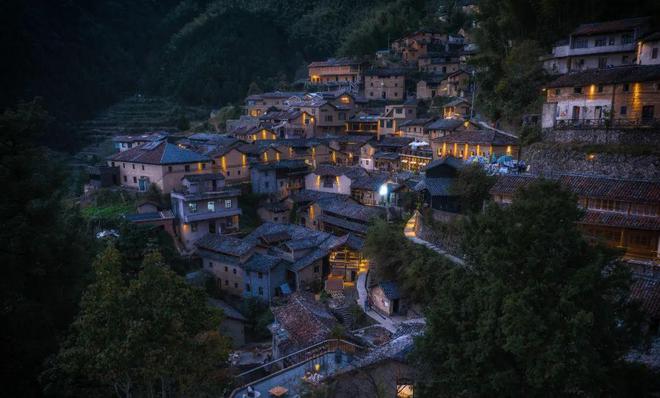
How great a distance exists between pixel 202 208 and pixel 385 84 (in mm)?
29140

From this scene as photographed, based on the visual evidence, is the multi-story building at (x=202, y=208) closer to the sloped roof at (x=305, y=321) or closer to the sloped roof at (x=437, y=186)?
the sloped roof at (x=305, y=321)

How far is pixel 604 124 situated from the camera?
65.1 feet

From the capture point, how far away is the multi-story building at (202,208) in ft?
89.3

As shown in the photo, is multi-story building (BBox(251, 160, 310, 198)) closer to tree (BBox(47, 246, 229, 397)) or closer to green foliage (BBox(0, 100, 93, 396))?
green foliage (BBox(0, 100, 93, 396))

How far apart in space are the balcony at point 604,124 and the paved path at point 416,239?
817 centimetres

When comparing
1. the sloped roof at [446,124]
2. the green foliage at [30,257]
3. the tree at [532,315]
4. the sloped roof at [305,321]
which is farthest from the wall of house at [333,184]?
the tree at [532,315]

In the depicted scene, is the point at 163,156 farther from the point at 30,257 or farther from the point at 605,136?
the point at 605,136

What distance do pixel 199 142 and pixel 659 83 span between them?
31.0 metres

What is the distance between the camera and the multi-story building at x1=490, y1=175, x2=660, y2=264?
15.3 meters

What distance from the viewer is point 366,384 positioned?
1103 cm

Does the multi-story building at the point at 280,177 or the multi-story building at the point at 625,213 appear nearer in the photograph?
the multi-story building at the point at 625,213

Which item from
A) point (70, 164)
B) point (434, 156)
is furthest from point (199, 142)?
point (434, 156)

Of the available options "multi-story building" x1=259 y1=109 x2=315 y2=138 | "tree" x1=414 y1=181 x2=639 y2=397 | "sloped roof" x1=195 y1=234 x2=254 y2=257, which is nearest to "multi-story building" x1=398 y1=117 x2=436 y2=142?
"multi-story building" x1=259 y1=109 x2=315 y2=138

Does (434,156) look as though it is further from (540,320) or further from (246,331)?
(540,320)
